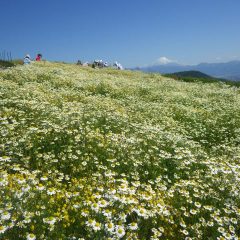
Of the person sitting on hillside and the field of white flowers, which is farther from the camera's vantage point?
the person sitting on hillside

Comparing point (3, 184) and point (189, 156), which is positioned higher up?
point (3, 184)

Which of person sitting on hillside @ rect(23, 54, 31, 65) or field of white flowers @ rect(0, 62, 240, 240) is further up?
field of white flowers @ rect(0, 62, 240, 240)

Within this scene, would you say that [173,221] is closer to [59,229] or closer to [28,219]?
[59,229]

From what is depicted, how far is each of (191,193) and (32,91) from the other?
9.91m

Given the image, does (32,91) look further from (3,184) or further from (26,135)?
(3,184)

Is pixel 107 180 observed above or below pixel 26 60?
above

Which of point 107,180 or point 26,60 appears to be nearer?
point 107,180

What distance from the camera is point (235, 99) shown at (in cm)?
2311

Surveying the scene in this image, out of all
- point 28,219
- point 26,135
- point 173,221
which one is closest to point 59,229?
point 28,219

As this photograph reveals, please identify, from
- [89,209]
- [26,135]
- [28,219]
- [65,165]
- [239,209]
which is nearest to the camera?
[28,219]

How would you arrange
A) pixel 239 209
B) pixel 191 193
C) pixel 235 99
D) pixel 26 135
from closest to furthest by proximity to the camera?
1. pixel 239 209
2. pixel 191 193
3. pixel 26 135
4. pixel 235 99

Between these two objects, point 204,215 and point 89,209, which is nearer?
point 89,209

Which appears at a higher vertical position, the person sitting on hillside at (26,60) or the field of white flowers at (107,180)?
the field of white flowers at (107,180)

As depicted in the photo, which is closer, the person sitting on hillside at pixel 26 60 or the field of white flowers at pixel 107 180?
the field of white flowers at pixel 107 180
